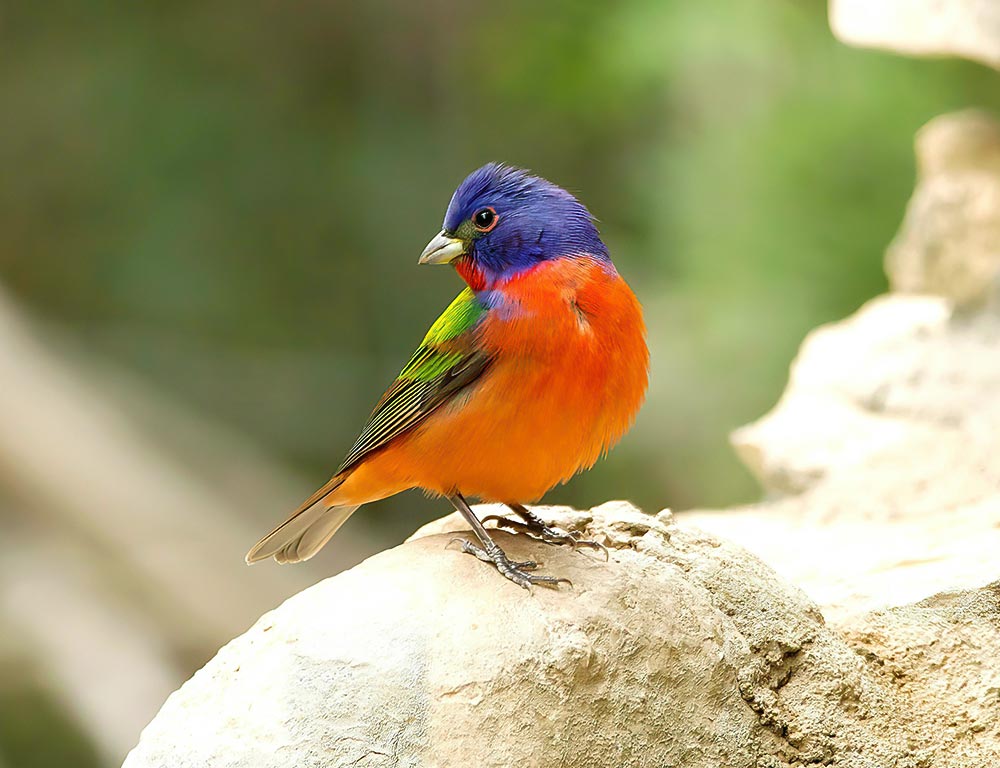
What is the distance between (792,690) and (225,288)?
786 cm

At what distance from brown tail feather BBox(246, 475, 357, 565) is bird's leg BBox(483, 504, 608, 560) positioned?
1.56ft

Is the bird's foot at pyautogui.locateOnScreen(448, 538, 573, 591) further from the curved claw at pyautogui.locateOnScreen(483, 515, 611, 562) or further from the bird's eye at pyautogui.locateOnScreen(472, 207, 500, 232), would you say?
the bird's eye at pyautogui.locateOnScreen(472, 207, 500, 232)

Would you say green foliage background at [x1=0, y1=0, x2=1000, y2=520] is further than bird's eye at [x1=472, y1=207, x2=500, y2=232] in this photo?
Yes

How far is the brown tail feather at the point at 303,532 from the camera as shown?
362 cm

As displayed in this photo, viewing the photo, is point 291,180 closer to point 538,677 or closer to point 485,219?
point 485,219

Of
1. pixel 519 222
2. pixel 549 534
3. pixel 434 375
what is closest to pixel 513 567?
pixel 549 534

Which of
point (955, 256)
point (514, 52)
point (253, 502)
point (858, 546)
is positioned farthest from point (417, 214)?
point (858, 546)

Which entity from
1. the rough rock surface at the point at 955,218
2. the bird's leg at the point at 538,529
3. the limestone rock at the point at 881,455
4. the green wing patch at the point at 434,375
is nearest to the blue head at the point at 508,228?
the green wing patch at the point at 434,375

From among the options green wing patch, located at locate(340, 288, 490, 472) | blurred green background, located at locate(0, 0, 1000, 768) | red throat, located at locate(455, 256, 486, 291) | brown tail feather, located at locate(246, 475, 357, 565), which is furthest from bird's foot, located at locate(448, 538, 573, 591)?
blurred green background, located at locate(0, 0, 1000, 768)

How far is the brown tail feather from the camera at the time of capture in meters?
3.62

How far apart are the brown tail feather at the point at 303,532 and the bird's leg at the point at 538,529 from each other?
0.48 meters

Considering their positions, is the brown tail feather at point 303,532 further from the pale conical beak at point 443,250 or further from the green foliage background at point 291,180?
the green foliage background at point 291,180

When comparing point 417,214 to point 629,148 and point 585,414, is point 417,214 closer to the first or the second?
point 629,148

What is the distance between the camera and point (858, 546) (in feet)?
14.1
